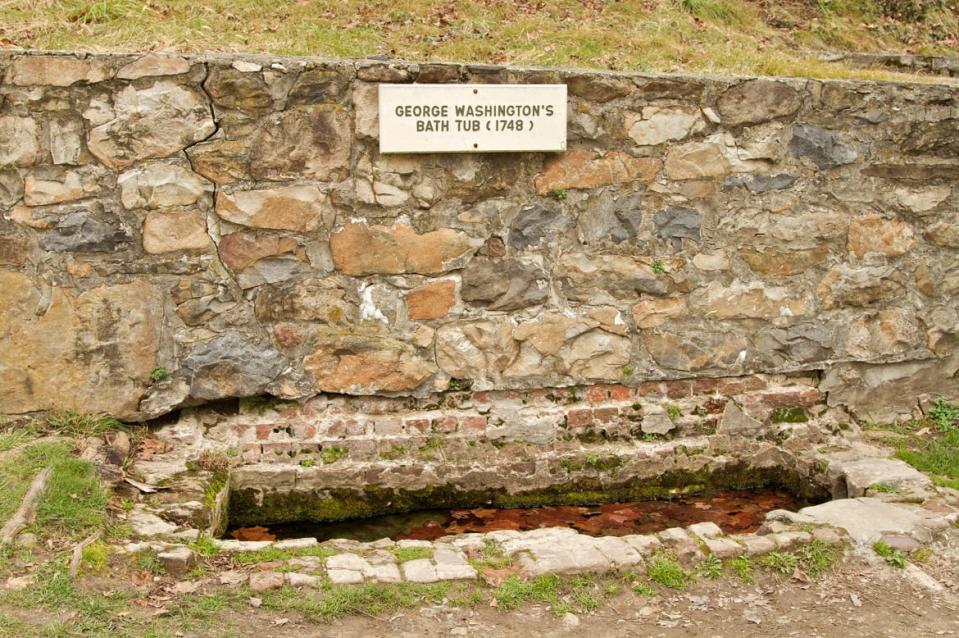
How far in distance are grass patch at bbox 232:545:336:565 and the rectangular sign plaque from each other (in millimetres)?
1775

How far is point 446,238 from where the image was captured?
4.49 metres

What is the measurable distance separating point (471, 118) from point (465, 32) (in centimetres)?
151

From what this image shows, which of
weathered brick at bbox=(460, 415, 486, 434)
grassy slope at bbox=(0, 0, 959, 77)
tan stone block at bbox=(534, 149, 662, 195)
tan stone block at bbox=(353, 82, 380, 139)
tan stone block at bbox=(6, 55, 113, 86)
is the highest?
grassy slope at bbox=(0, 0, 959, 77)

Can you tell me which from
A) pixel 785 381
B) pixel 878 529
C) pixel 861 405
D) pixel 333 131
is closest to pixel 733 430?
pixel 785 381

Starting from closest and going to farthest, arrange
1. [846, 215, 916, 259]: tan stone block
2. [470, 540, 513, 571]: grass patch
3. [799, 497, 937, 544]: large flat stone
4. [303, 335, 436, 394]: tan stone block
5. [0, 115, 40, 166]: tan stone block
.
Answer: [470, 540, 513, 571]: grass patch < [799, 497, 937, 544]: large flat stone < [0, 115, 40, 166]: tan stone block < [303, 335, 436, 394]: tan stone block < [846, 215, 916, 259]: tan stone block

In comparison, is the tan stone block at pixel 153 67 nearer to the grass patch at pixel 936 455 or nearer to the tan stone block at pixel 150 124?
the tan stone block at pixel 150 124

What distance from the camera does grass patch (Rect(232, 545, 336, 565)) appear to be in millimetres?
3539

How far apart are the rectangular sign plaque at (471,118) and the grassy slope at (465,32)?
835 millimetres

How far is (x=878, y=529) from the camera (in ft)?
13.0

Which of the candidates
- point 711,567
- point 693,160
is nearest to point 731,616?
point 711,567

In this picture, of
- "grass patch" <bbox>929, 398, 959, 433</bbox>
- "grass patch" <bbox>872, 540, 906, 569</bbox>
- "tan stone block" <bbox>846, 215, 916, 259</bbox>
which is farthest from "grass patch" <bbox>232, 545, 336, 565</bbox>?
"grass patch" <bbox>929, 398, 959, 433</bbox>

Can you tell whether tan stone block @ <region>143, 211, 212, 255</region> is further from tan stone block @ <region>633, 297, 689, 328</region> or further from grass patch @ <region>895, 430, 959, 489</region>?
grass patch @ <region>895, 430, 959, 489</region>

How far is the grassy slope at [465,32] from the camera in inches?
193

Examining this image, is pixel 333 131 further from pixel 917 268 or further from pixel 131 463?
pixel 917 268
